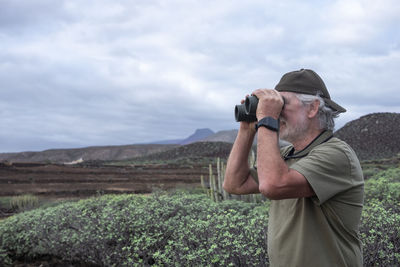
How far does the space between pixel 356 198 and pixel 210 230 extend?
266cm

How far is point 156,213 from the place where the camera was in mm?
5316

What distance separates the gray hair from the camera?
5.96 feet

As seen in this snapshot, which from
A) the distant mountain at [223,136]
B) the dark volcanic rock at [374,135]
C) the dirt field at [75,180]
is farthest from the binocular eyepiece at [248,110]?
the distant mountain at [223,136]

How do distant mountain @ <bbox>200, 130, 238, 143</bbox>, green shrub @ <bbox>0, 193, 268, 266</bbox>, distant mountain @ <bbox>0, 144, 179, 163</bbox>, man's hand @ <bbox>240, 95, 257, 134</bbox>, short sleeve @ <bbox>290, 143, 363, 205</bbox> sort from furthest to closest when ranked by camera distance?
distant mountain @ <bbox>200, 130, 238, 143</bbox> < distant mountain @ <bbox>0, 144, 179, 163</bbox> < green shrub @ <bbox>0, 193, 268, 266</bbox> < man's hand @ <bbox>240, 95, 257, 134</bbox> < short sleeve @ <bbox>290, 143, 363, 205</bbox>

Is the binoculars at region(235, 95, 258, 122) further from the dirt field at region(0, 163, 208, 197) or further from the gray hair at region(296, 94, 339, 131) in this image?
the dirt field at region(0, 163, 208, 197)

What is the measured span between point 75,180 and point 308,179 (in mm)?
22150

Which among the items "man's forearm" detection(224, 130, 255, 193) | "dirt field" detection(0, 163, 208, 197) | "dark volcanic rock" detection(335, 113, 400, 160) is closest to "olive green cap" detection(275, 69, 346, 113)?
"man's forearm" detection(224, 130, 255, 193)

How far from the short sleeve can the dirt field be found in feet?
45.0

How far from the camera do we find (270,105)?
5.74 ft

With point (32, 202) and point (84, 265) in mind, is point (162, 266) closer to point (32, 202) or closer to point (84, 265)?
point (84, 265)

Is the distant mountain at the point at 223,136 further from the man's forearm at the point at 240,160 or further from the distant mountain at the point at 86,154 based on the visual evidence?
the man's forearm at the point at 240,160

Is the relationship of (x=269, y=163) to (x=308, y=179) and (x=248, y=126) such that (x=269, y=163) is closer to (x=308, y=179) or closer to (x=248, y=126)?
(x=308, y=179)

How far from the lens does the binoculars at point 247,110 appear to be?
188 centimetres

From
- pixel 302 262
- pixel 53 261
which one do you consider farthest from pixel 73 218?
pixel 302 262
